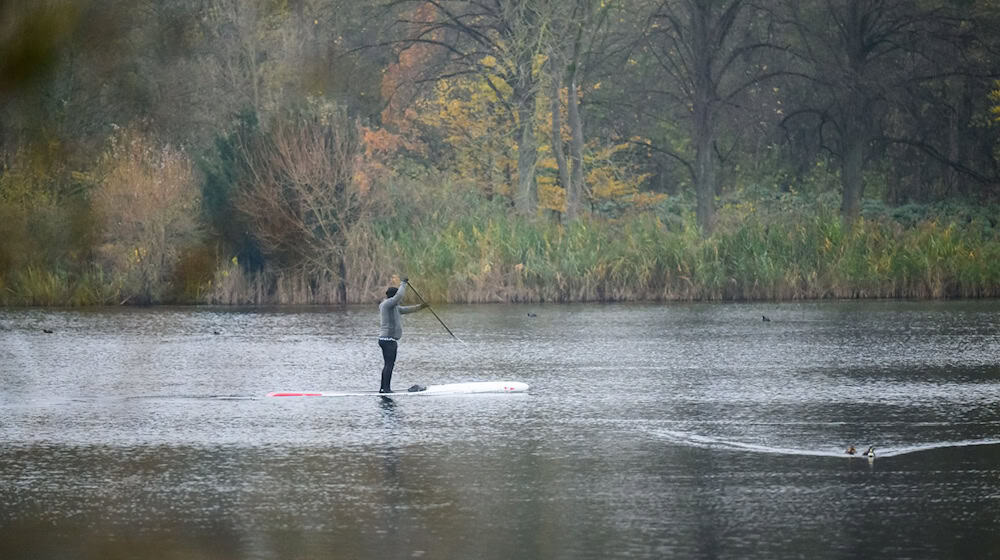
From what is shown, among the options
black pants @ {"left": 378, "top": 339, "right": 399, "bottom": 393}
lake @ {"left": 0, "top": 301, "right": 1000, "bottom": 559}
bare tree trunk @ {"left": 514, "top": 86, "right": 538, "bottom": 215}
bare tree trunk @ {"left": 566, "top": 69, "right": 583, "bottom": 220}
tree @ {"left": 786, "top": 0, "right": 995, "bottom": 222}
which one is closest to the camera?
lake @ {"left": 0, "top": 301, "right": 1000, "bottom": 559}

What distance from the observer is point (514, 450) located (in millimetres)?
17078

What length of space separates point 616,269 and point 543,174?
20.9 meters

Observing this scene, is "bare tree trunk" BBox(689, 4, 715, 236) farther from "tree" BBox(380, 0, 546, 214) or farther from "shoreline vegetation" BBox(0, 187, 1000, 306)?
A: "shoreline vegetation" BBox(0, 187, 1000, 306)

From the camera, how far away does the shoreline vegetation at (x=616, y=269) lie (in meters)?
44.7

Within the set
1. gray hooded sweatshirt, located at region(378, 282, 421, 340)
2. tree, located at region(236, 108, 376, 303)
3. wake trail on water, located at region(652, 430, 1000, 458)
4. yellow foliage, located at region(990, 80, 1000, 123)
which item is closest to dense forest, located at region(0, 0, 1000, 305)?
tree, located at region(236, 108, 376, 303)

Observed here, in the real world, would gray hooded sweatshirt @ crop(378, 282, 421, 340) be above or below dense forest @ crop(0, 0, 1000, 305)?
below

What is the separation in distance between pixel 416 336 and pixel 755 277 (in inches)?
521

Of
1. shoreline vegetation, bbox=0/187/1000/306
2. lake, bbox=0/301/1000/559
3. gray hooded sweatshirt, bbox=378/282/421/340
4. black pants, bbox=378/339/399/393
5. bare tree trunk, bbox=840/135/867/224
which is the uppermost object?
bare tree trunk, bbox=840/135/867/224

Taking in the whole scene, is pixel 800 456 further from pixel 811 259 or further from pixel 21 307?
pixel 21 307

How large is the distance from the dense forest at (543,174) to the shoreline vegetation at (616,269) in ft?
0.25

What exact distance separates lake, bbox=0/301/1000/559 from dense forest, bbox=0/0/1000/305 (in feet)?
24.3

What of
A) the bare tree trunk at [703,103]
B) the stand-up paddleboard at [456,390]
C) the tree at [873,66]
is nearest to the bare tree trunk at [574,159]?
the bare tree trunk at [703,103]

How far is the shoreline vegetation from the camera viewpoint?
44688 millimetres

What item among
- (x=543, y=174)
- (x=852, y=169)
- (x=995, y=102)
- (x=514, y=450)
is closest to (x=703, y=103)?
(x=852, y=169)
